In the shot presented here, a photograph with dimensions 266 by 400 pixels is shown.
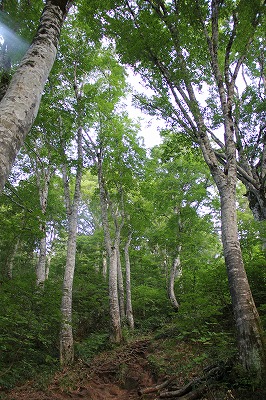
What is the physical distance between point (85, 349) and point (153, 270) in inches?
443

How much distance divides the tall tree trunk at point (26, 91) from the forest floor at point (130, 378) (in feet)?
14.6

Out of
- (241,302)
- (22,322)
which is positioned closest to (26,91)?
(22,322)

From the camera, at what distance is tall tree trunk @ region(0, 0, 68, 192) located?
2042 millimetres

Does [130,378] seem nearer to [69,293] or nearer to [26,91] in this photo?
[69,293]

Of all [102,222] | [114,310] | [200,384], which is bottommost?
[200,384]

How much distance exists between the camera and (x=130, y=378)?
6.87 meters

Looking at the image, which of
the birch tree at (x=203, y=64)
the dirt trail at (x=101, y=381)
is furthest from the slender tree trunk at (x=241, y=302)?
the dirt trail at (x=101, y=381)

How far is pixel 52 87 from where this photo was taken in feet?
35.2

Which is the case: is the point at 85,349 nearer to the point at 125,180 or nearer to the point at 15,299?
the point at 15,299

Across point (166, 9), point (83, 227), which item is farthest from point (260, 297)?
point (83, 227)

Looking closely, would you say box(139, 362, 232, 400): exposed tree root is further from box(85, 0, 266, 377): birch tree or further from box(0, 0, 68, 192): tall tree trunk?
box(0, 0, 68, 192): tall tree trunk

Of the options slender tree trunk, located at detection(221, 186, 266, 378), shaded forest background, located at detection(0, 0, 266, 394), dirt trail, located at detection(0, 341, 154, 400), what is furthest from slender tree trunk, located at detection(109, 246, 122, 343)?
slender tree trunk, located at detection(221, 186, 266, 378)

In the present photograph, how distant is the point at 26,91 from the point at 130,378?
24.8 ft

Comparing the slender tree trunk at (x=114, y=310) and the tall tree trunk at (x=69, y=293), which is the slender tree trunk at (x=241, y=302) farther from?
the slender tree trunk at (x=114, y=310)
